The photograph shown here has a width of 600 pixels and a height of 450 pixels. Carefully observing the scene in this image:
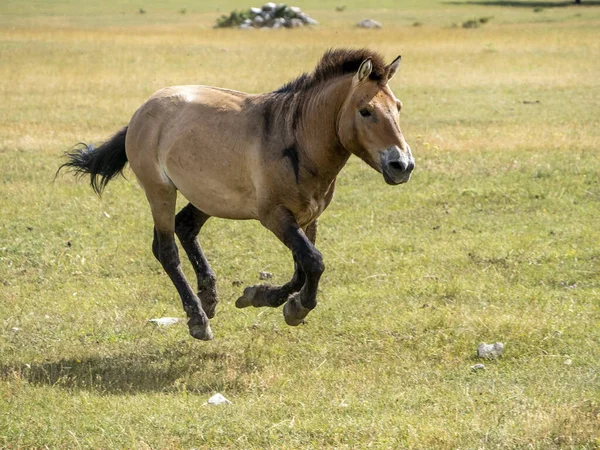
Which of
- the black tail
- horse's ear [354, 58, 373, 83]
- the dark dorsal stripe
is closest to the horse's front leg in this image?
the dark dorsal stripe

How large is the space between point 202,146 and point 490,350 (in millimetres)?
2973

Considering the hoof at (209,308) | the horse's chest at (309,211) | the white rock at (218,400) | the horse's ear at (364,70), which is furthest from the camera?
the hoof at (209,308)

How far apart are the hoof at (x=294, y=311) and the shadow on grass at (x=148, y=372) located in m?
0.47

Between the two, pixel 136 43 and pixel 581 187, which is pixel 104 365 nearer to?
pixel 581 187

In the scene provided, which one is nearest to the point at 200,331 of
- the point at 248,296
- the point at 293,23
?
the point at 248,296

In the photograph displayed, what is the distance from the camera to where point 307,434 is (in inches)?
A: 232

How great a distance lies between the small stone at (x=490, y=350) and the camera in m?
7.47

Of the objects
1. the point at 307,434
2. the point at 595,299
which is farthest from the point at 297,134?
the point at 595,299

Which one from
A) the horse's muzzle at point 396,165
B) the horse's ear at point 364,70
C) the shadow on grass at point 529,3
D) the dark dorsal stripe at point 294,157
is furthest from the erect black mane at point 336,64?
the shadow on grass at point 529,3

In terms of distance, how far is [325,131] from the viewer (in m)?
7.52

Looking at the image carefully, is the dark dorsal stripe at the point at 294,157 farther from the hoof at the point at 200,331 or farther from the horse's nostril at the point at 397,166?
the hoof at the point at 200,331

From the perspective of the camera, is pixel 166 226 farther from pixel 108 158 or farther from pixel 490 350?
pixel 490 350

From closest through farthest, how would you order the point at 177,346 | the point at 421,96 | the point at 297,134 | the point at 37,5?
1. the point at 297,134
2. the point at 177,346
3. the point at 421,96
4. the point at 37,5

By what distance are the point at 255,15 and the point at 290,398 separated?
46.3 meters
